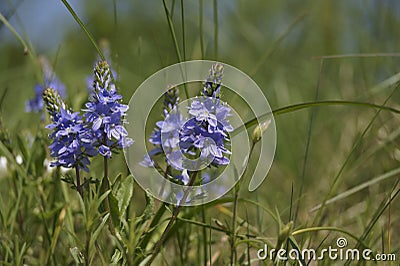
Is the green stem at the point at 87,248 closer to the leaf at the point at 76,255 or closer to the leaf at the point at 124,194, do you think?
the leaf at the point at 76,255

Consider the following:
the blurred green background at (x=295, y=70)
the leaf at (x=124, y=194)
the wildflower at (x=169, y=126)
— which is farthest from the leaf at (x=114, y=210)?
the blurred green background at (x=295, y=70)

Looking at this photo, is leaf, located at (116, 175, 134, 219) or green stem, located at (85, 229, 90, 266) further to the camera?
leaf, located at (116, 175, 134, 219)

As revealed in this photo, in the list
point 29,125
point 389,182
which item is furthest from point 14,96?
point 389,182

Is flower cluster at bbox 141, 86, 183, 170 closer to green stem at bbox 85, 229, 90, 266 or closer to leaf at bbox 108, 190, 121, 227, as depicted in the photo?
leaf at bbox 108, 190, 121, 227

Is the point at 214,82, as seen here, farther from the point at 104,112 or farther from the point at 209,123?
the point at 104,112

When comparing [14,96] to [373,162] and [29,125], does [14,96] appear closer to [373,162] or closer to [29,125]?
[29,125]

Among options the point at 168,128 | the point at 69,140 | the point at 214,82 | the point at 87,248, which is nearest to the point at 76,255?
the point at 87,248

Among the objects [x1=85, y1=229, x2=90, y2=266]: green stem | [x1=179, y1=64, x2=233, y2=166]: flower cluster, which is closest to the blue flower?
[x1=179, y1=64, x2=233, y2=166]: flower cluster

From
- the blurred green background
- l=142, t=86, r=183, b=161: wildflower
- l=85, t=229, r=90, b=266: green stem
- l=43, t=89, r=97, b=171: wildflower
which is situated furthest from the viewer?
the blurred green background
